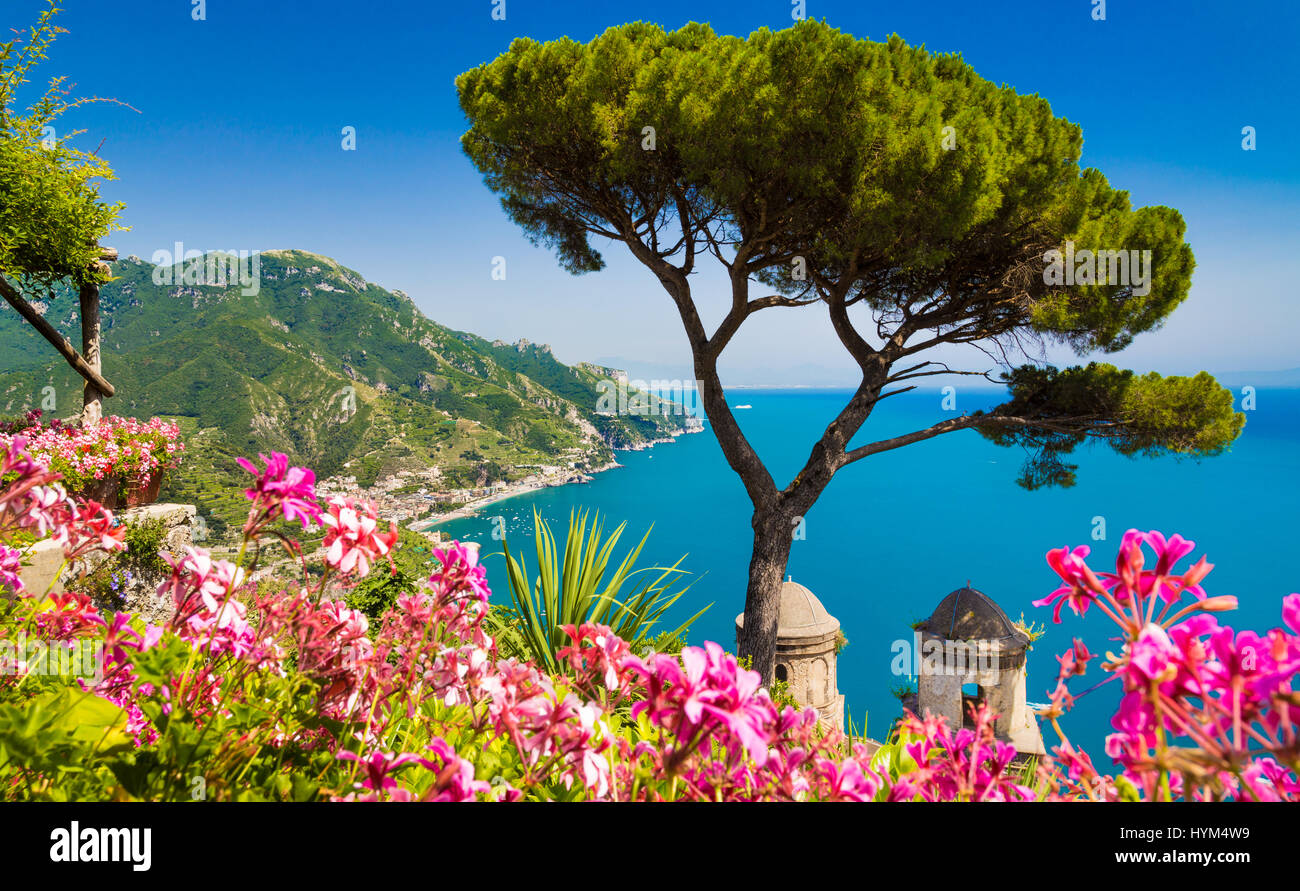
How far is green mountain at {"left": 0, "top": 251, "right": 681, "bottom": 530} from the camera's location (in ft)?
124

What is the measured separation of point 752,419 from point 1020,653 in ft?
284

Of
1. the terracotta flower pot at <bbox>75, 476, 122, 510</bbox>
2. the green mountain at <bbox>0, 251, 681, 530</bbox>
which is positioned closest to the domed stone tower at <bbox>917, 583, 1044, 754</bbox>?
the terracotta flower pot at <bbox>75, 476, 122, 510</bbox>

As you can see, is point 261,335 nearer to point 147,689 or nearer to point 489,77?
point 489,77

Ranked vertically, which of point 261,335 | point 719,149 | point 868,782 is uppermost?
point 261,335

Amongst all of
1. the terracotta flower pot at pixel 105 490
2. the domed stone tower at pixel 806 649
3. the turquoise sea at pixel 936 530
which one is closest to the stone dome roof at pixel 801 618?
the domed stone tower at pixel 806 649

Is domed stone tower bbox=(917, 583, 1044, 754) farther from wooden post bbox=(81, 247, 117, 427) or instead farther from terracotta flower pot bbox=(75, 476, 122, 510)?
wooden post bbox=(81, 247, 117, 427)

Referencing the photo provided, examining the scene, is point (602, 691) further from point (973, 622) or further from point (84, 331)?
point (973, 622)

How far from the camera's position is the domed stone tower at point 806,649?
285 inches

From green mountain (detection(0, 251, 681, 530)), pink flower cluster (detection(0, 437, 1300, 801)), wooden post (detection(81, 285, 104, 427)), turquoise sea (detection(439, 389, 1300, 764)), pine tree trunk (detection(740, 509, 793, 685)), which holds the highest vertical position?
green mountain (detection(0, 251, 681, 530))

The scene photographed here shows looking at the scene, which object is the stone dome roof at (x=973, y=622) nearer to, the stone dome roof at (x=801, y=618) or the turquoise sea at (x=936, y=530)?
the stone dome roof at (x=801, y=618)

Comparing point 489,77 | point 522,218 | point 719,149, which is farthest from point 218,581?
point 522,218

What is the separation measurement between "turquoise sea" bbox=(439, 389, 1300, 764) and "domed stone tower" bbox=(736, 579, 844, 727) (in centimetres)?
1520

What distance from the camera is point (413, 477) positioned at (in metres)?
40.0

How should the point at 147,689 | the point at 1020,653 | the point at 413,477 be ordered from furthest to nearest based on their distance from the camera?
the point at 413,477, the point at 1020,653, the point at 147,689
